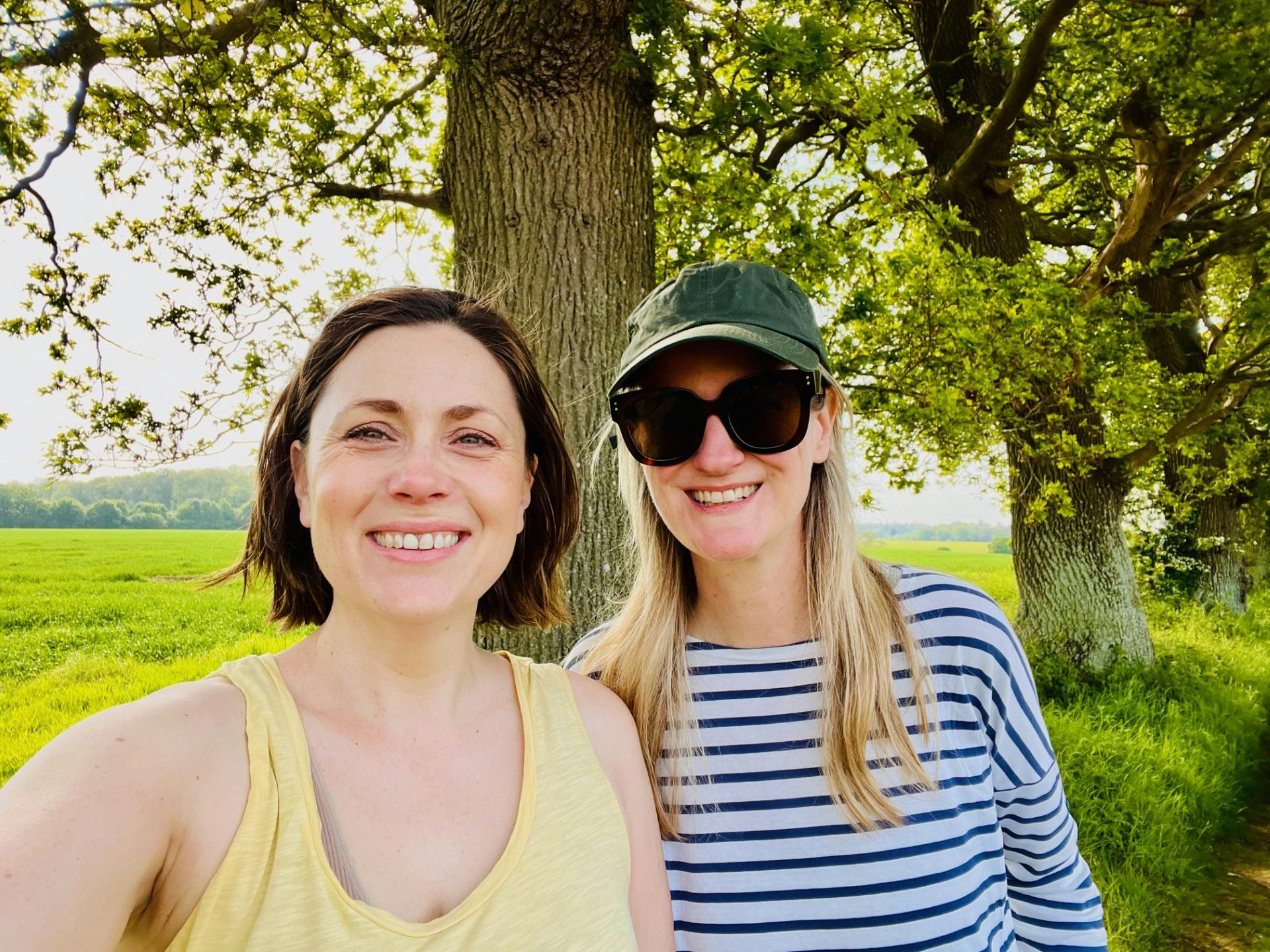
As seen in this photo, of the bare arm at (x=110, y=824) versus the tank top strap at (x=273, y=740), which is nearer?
the bare arm at (x=110, y=824)

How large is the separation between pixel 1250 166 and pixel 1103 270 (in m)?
1.98

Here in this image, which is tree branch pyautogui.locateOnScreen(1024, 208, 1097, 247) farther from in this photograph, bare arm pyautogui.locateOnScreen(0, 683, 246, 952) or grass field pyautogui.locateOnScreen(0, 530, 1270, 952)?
bare arm pyautogui.locateOnScreen(0, 683, 246, 952)

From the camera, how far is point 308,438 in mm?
1744

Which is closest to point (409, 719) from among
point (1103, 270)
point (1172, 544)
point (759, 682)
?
point (759, 682)

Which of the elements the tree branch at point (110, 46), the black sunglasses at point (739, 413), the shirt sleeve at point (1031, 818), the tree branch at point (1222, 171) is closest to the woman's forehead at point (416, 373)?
the black sunglasses at point (739, 413)

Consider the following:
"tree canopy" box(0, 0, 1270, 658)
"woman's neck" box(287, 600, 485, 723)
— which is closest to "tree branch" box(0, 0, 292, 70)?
"tree canopy" box(0, 0, 1270, 658)

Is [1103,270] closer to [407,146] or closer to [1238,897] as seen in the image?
[1238,897]

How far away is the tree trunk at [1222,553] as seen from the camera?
12438mm

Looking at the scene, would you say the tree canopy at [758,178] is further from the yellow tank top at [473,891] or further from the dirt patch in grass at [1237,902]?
the dirt patch in grass at [1237,902]

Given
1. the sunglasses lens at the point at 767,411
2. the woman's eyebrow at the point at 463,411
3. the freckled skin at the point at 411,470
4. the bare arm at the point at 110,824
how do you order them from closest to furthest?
the bare arm at the point at 110,824, the freckled skin at the point at 411,470, the woman's eyebrow at the point at 463,411, the sunglasses lens at the point at 767,411

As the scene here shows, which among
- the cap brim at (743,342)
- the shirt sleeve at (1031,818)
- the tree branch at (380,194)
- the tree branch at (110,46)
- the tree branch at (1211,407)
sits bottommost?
the shirt sleeve at (1031,818)

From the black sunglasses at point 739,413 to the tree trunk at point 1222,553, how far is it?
44.2 ft

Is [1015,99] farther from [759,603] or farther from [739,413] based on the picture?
[759,603]

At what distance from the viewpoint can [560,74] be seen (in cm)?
416
